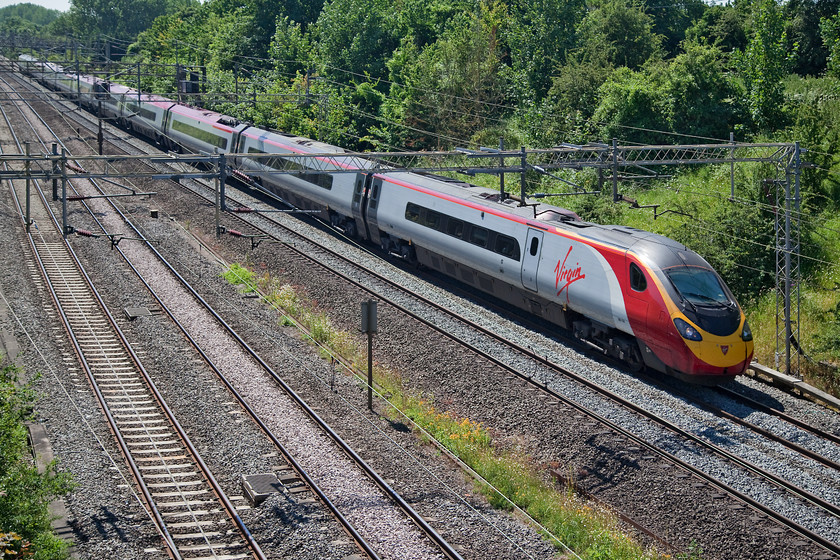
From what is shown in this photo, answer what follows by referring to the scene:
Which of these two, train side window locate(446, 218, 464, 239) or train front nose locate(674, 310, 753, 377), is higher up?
train side window locate(446, 218, 464, 239)

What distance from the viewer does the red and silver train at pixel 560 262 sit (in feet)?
54.9

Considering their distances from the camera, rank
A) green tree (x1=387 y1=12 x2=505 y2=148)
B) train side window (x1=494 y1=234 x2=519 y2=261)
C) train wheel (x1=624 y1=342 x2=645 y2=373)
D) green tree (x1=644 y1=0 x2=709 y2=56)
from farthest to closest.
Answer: green tree (x1=644 y1=0 x2=709 y2=56)
green tree (x1=387 y1=12 x2=505 y2=148)
train side window (x1=494 y1=234 x2=519 y2=261)
train wheel (x1=624 y1=342 x2=645 y2=373)

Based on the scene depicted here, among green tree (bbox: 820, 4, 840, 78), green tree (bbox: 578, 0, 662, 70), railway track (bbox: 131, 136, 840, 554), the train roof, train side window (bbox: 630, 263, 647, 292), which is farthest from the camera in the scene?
green tree (bbox: 578, 0, 662, 70)

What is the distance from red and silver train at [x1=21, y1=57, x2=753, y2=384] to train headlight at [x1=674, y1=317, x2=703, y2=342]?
2 centimetres

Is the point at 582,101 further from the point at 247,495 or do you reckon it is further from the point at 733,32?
the point at 247,495

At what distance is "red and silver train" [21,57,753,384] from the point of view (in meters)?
16.7

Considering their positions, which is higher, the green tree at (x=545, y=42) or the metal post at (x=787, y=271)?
the green tree at (x=545, y=42)

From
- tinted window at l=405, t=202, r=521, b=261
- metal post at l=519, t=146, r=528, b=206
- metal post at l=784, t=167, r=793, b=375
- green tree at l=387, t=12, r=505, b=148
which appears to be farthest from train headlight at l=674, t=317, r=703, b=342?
green tree at l=387, t=12, r=505, b=148

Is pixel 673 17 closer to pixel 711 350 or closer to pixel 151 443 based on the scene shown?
pixel 711 350

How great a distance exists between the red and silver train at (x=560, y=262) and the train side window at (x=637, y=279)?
0.07ft

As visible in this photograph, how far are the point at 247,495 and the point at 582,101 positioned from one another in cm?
2941

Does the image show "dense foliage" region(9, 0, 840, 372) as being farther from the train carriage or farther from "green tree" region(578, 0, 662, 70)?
the train carriage

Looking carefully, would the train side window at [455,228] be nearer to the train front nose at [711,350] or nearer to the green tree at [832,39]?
the train front nose at [711,350]

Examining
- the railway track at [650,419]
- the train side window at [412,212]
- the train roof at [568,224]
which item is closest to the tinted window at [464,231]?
the train side window at [412,212]
